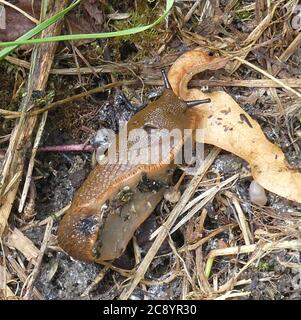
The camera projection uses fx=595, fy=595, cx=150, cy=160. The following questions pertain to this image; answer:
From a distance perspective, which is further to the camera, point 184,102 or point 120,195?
point 184,102

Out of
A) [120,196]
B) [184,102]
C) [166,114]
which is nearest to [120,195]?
[120,196]

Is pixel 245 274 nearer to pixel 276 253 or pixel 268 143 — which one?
pixel 276 253

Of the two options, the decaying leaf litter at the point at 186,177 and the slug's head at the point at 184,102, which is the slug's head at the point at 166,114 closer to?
the slug's head at the point at 184,102

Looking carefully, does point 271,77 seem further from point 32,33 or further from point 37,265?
point 37,265

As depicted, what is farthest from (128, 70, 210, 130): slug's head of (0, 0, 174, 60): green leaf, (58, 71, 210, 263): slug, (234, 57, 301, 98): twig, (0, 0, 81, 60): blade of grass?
(0, 0, 81, 60): blade of grass

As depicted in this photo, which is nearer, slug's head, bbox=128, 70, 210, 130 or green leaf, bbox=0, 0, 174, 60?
green leaf, bbox=0, 0, 174, 60

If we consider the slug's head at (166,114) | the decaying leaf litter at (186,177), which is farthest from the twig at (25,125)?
the slug's head at (166,114)

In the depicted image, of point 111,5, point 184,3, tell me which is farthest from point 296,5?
point 111,5

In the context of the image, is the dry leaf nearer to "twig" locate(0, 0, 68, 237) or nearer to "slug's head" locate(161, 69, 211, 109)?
"slug's head" locate(161, 69, 211, 109)
